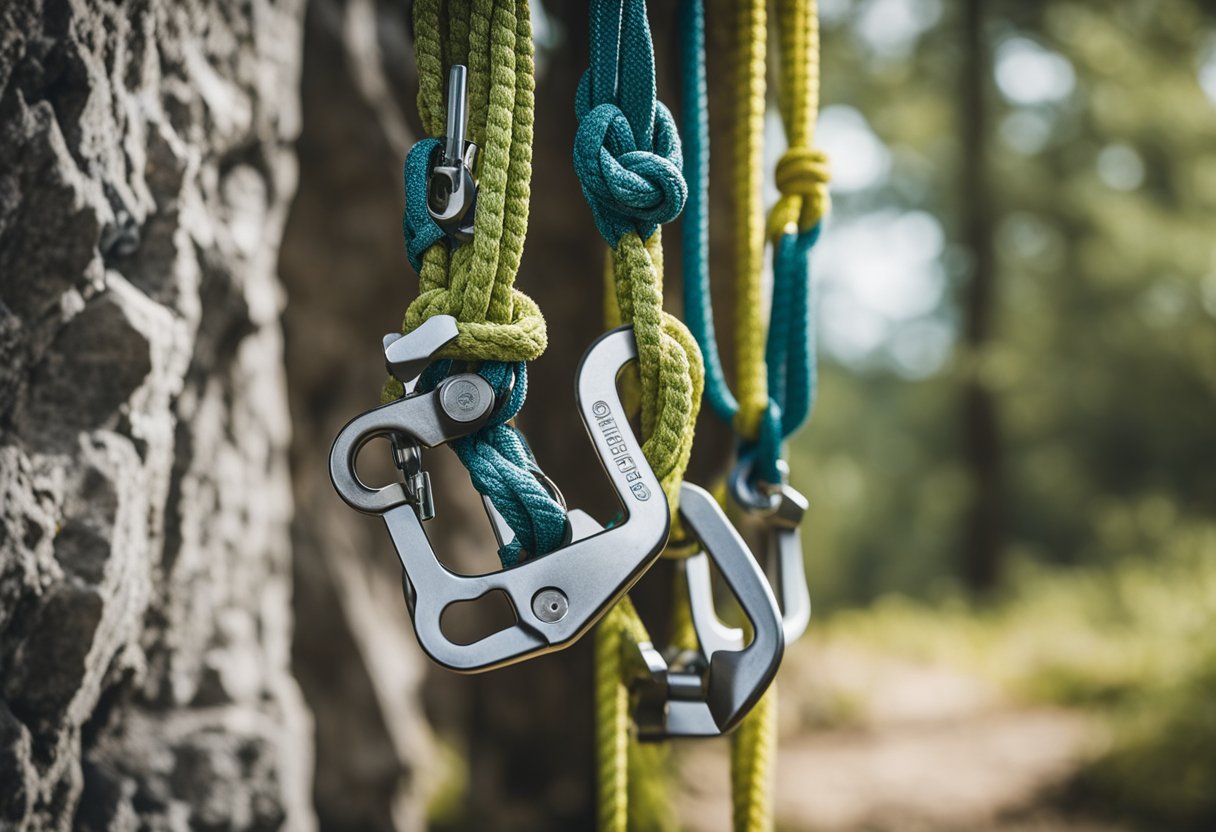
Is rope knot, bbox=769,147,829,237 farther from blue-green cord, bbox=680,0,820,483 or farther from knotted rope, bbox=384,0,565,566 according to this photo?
knotted rope, bbox=384,0,565,566

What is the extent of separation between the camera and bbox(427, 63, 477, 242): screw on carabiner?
72 centimetres

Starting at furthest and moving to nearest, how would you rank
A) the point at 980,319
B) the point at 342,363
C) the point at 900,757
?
the point at 980,319 < the point at 900,757 < the point at 342,363

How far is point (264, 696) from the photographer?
144 cm

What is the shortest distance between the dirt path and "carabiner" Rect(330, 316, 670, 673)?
6.46ft

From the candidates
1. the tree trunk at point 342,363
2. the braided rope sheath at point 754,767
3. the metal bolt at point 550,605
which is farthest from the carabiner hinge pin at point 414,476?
the tree trunk at point 342,363

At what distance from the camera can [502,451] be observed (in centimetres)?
Result: 74

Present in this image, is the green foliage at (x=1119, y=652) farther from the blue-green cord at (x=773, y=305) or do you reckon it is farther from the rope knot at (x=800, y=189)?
the rope knot at (x=800, y=189)

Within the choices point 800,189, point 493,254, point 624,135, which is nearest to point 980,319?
point 800,189

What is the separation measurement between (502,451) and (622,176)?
0.29 m

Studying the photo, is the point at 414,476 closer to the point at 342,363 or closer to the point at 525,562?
the point at 525,562

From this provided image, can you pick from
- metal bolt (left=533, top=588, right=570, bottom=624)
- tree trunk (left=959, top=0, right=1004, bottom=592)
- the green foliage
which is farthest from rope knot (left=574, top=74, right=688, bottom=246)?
tree trunk (left=959, top=0, right=1004, bottom=592)

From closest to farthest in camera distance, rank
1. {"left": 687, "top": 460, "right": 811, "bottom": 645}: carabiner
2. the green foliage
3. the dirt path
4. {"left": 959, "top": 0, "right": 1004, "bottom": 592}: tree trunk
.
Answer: {"left": 687, "top": 460, "right": 811, "bottom": 645}: carabiner
the dirt path
the green foliage
{"left": 959, "top": 0, "right": 1004, "bottom": 592}: tree trunk

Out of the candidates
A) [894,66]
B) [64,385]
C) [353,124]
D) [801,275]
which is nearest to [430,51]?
[801,275]

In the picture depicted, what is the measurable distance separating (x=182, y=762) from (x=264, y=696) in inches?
8.4
